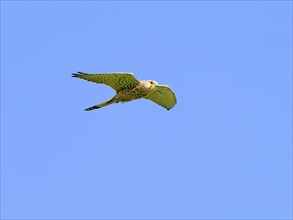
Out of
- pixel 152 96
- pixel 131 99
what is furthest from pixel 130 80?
pixel 152 96

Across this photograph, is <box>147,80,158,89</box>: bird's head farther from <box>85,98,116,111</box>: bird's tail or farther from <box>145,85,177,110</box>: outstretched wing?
<box>85,98,116,111</box>: bird's tail

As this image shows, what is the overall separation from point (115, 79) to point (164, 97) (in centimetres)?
297

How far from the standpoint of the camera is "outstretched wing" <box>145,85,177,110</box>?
2755 cm

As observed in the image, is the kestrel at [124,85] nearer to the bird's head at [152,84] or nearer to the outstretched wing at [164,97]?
the bird's head at [152,84]

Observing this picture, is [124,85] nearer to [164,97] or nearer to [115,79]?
[115,79]

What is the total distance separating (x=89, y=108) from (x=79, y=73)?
1.73m

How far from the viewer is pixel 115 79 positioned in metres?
25.6

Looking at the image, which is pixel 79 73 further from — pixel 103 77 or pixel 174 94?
pixel 174 94

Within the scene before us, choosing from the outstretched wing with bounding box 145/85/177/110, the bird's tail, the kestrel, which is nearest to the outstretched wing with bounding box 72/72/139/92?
the kestrel

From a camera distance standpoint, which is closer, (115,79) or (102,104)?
(115,79)

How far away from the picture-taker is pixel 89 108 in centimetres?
2602

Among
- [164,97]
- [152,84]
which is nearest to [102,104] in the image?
[152,84]

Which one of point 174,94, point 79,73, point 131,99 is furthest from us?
point 174,94

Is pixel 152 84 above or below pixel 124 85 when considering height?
above
